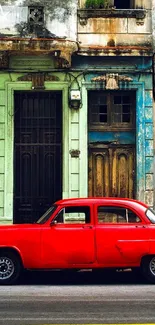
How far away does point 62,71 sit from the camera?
64.9 ft

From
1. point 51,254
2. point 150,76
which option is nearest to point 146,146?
point 150,76

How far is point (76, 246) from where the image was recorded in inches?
504

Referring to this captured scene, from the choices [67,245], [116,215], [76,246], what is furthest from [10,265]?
[116,215]

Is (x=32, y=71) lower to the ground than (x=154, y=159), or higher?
higher

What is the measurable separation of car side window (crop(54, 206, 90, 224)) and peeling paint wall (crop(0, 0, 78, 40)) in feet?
24.7

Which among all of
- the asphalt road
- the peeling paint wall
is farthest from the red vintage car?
the peeling paint wall

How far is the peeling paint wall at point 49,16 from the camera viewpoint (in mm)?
19391

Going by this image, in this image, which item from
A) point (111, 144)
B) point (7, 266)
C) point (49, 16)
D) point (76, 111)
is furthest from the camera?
point (111, 144)

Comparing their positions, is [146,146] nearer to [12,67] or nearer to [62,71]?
[62,71]

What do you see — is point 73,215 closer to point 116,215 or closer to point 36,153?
point 116,215

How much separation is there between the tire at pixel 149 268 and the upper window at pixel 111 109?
25.1 feet

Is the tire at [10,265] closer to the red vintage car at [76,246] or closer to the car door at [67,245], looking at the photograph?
the red vintage car at [76,246]

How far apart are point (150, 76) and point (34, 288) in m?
9.25

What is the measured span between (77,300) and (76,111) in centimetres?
985
